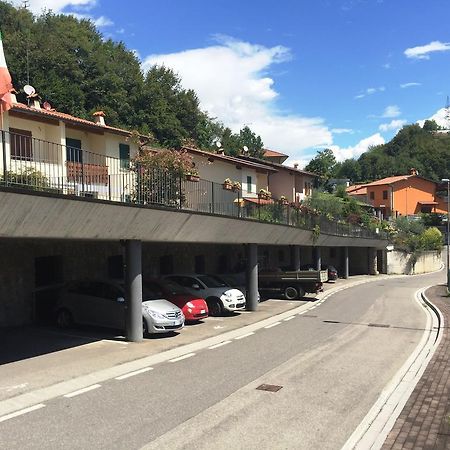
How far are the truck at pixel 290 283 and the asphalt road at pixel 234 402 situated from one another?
38.7 ft

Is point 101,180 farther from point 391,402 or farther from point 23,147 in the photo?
point 391,402

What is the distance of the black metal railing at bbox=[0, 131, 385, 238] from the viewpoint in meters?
10.7

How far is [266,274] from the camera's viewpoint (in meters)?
28.8

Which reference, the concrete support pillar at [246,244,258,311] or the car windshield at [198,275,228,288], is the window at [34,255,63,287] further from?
the concrete support pillar at [246,244,258,311]

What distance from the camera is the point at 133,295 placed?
15.0 m

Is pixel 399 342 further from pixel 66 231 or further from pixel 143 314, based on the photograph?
pixel 66 231

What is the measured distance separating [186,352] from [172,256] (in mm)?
11535

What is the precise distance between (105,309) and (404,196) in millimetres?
80231

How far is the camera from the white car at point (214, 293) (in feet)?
68.6

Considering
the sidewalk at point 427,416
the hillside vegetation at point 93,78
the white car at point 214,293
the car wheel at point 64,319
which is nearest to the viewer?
the sidewalk at point 427,416

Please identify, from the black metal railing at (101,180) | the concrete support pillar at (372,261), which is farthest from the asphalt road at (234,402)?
the concrete support pillar at (372,261)

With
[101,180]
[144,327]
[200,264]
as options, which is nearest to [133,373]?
[144,327]

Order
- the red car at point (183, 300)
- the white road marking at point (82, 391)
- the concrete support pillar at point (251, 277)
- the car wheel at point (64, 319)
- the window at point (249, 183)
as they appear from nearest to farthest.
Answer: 1. the white road marking at point (82, 391)
2. the car wheel at point (64, 319)
3. the red car at point (183, 300)
4. the concrete support pillar at point (251, 277)
5. the window at point (249, 183)

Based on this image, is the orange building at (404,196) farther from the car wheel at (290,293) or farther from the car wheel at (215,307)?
the car wheel at (215,307)
